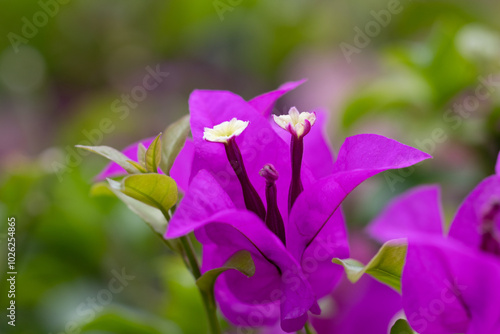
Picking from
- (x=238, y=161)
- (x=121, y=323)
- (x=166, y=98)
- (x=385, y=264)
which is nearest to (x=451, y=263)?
(x=385, y=264)

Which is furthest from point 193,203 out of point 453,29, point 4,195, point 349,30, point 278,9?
point 349,30

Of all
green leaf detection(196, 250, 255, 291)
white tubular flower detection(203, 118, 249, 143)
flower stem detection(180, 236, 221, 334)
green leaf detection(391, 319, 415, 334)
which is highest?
white tubular flower detection(203, 118, 249, 143)

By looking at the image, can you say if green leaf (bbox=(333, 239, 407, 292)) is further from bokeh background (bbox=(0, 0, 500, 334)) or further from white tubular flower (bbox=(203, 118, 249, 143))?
bokeh background (bbox=(0, 0, 500, 334))

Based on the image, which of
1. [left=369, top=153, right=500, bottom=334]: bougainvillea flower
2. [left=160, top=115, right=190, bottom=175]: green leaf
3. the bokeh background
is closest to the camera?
[left=369, top=153, right=500, bottom=334]: bougainvillea flower

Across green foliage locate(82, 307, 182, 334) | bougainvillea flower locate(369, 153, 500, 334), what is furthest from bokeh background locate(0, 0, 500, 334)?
bougainvillea flower locate(369, 153, 500, 334)

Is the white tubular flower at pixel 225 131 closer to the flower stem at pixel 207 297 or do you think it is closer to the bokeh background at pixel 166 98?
the flower stem at pixel 207 297

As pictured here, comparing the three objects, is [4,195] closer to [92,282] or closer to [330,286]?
[92,282]

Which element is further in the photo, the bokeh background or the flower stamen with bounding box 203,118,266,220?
the bokeh background

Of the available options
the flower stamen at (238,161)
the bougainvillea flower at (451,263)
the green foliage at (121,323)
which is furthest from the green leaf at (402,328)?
the green foliage at (121,323)
